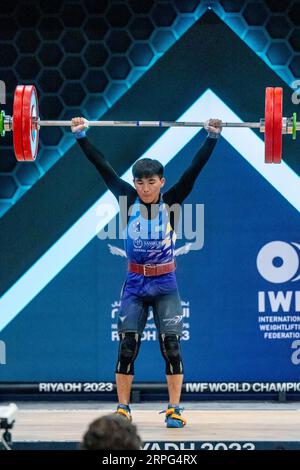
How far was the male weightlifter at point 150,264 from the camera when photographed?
223 inches

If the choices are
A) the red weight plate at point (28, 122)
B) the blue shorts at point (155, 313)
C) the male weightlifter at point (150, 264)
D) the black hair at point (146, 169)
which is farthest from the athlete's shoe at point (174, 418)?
the red weight plate at point (28, 122)

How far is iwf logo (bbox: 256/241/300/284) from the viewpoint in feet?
23.1

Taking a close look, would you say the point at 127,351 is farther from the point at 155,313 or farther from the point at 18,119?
the point at 18,119

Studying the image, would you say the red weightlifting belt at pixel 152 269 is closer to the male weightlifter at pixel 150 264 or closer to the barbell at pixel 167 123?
A: the male weightlifter at pixel 150 264

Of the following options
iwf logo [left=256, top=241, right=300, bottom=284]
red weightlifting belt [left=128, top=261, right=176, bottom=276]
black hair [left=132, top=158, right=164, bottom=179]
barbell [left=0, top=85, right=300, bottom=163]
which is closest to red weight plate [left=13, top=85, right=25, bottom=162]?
barbell [left=0, top=85, right=300, bottom=163]

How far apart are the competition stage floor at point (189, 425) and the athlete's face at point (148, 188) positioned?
1298 millimetres

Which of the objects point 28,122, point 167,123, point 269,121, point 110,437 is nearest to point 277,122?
point 269,121

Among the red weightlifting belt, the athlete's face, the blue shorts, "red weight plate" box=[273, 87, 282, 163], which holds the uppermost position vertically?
"red weight plate" box=[273, 87, 282, 163]

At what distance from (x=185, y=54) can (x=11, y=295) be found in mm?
2089

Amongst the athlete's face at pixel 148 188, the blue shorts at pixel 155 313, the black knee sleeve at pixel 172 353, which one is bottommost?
the black knee sleeve at pixel 172 353

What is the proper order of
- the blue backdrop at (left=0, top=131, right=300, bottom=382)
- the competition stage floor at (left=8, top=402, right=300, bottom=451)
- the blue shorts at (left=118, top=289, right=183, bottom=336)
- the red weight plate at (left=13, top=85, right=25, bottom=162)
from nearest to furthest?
the competition stage floor at (left=8, top=402, right=300, bottom=451), the blue shorts at (left=118, top=289, right=183, bottom=336), the red weight plate at (left=13, top=85, right=25, bottom=162), the blue backdrop at (left=0, top=131, right=300, bottom=382)

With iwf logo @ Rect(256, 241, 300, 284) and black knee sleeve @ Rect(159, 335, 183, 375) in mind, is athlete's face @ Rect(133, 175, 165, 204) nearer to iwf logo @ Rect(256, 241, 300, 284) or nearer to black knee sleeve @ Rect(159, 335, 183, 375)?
black knee sleeve @ Rect(159, 335, 183, 375)
